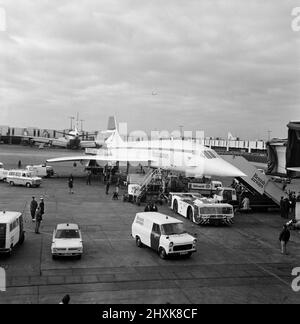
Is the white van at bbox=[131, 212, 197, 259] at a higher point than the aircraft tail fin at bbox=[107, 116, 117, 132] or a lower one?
lower

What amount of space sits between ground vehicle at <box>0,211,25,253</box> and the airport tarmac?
57 cm

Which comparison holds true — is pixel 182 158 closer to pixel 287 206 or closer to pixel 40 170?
pixel 287 206

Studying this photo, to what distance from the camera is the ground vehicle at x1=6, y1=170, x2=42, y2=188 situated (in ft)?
123

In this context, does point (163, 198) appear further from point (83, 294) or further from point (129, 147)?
point (83, 294)

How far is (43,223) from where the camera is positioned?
875 inches

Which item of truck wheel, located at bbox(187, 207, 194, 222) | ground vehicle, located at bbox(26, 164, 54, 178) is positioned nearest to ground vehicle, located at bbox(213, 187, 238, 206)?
truck wheel, located at bbox(187, 207, 194, 222)

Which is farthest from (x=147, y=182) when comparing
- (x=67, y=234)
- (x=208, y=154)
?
(x=67, y=234)

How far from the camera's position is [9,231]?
50.4 ft

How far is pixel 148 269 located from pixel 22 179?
2635cm

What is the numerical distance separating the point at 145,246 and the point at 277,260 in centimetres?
597

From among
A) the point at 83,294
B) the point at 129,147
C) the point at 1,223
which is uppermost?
the point at 129,147

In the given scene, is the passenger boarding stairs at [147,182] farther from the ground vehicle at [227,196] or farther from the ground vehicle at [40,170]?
the ground vehicle at [40,170]

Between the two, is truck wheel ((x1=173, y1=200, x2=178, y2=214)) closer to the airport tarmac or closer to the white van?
the airport tarmac

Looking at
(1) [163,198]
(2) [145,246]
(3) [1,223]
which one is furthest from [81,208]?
(3) [1,223]
